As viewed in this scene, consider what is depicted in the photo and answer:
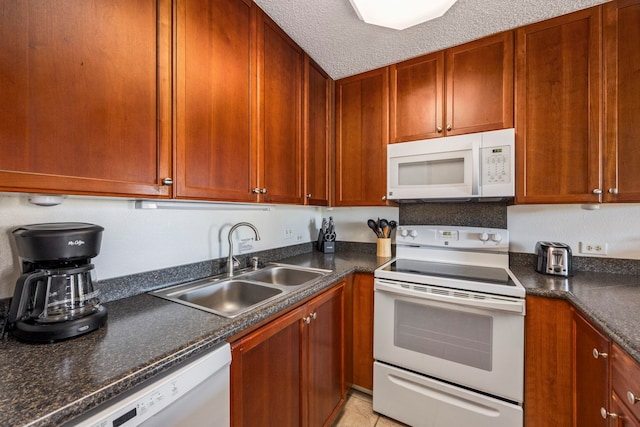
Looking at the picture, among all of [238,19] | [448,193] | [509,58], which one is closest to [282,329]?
[448,193]

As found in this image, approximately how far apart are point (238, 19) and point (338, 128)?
1068 millimetres

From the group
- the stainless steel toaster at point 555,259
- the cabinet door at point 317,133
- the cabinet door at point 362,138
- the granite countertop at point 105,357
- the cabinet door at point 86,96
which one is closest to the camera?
the granite countertop at point 105,357

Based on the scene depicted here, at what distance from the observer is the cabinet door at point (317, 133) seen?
183 cm

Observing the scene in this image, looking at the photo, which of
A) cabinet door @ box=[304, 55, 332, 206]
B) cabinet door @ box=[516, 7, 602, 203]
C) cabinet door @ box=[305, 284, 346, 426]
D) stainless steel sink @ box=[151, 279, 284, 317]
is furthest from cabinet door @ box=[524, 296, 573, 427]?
cabinet door @ box=[304, 55, 332, 206]

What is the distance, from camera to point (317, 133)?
1.97m

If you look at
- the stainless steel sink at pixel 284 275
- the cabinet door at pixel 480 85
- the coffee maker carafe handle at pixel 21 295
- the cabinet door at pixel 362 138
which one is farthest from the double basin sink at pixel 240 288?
the cabinet door at pixel 480 85

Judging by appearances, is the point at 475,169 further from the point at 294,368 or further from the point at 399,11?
the point at 294,368

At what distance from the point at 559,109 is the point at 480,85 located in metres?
0.44

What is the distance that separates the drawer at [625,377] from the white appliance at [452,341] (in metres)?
0.36

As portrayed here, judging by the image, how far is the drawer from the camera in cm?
80

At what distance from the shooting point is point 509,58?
157 cm

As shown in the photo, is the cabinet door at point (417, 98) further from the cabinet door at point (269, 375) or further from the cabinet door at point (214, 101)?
the cabinet door at point (269, 375)

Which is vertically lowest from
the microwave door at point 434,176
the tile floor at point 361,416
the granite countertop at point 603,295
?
the tile floor at point 361,416

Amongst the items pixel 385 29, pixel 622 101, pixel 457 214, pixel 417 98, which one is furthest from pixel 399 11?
pixel 457 214
